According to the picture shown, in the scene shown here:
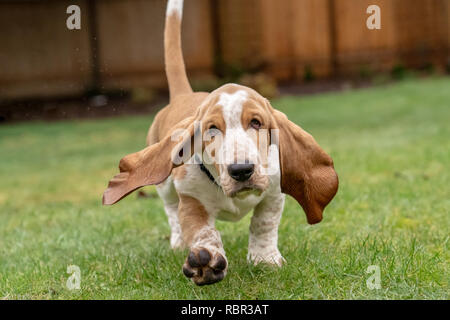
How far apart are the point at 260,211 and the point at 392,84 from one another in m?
11.5

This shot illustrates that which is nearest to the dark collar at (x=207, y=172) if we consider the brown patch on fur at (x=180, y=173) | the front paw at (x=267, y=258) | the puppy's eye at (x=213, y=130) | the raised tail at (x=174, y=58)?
the brown patch on fur at (x=180, y=173)

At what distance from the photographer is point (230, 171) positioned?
266 cm

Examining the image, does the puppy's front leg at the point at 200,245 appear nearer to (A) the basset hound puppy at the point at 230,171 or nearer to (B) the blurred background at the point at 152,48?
(A) the basset hound puppy at the point at 230,171

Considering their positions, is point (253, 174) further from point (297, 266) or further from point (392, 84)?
point (392, 84)

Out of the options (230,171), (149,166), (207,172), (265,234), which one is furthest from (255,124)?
(265,234)

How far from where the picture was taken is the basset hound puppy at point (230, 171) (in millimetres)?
2773

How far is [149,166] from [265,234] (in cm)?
78

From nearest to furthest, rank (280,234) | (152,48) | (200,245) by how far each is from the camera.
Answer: (200,245), (280,234), (152,48)

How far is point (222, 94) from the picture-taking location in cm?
291

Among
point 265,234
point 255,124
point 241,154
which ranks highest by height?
point 255,124

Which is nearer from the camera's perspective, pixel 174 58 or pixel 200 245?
pixel 200 245

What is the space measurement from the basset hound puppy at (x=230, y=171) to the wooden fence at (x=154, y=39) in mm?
11135

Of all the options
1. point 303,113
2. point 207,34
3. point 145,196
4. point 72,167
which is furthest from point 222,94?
point 207,34

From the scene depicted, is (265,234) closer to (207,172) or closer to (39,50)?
(207,172)
